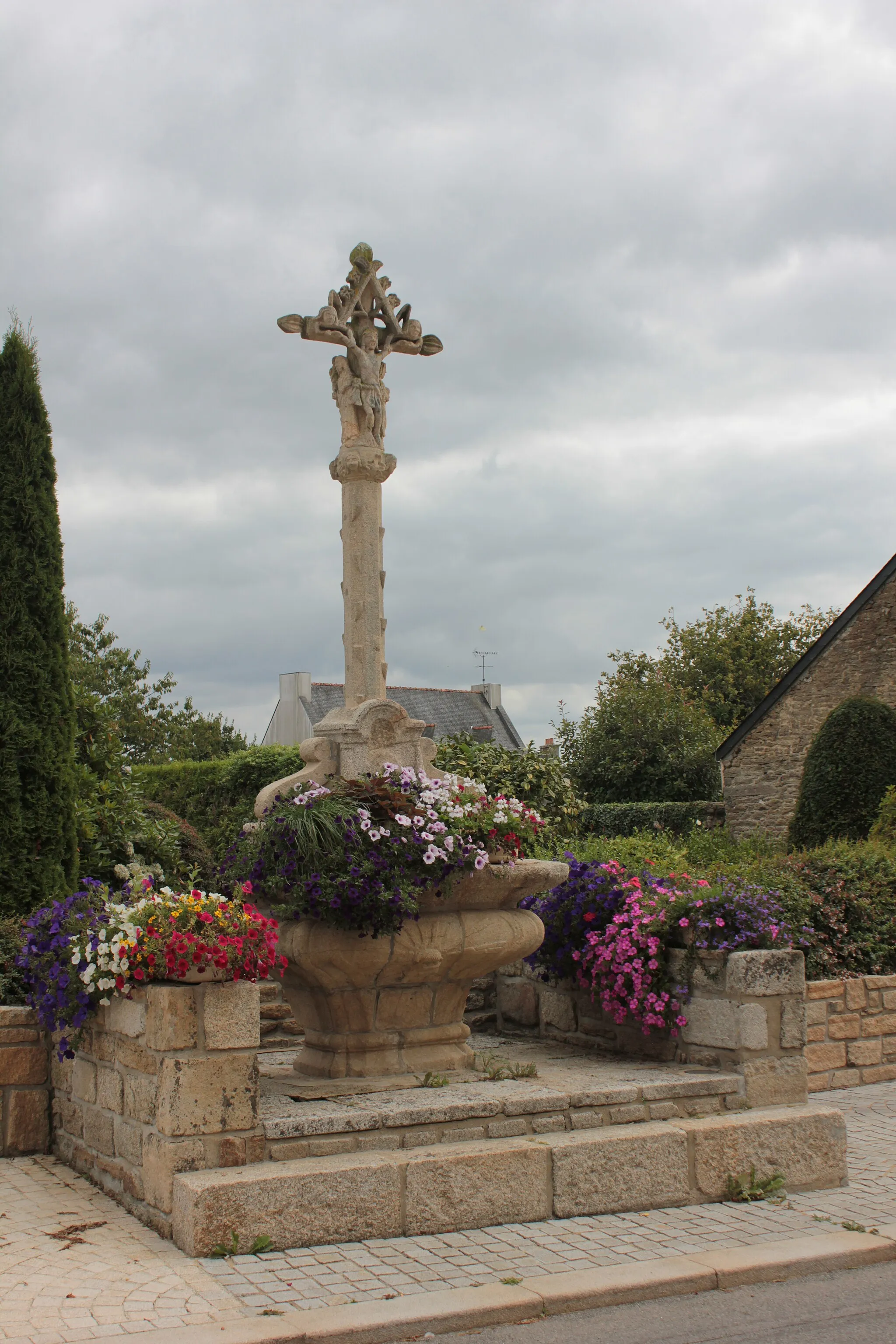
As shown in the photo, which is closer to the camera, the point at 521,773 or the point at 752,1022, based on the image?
the point at 752,1022

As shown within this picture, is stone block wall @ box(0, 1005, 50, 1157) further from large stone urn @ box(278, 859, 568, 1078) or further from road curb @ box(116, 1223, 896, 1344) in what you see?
road curb @ box(116, 1223, 896, 1344)

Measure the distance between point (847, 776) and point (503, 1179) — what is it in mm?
12566

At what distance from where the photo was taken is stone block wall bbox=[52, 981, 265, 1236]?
454 cm

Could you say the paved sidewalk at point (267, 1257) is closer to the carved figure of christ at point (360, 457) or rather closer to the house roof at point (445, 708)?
the carved figure of christ at point (360, 457)

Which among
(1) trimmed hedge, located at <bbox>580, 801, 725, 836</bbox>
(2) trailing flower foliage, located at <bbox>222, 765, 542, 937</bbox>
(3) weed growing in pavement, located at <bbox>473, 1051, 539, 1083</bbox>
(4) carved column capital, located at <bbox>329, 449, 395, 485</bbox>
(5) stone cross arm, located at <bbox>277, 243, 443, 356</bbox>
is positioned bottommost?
(3) weed growing in pavement, located at <bbox>473, 1051, 539, 1083</bbox>

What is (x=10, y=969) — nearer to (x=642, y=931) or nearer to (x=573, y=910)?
(x=573, y=910)

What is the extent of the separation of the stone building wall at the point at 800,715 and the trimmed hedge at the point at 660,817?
36.0 inches

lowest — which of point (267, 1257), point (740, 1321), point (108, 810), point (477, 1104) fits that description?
point (740, 1321)

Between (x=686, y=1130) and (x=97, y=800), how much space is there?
5.84 metres

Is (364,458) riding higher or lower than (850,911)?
higher

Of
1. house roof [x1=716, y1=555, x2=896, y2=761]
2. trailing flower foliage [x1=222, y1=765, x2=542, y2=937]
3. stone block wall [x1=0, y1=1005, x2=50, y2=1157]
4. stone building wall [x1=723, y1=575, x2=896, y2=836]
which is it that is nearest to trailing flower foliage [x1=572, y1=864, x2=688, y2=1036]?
trailing flower foliage [x1=222, y1=765, x2=542, y2=937]

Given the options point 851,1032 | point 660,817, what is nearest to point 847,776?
point 660,817

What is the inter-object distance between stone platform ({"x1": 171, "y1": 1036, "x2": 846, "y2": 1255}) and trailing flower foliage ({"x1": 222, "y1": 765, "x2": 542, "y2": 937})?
2.74 ft

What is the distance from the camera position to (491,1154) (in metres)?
4.84
